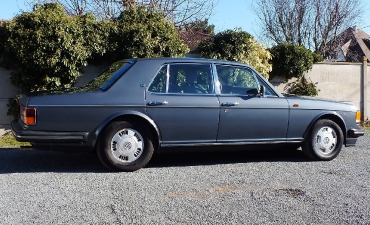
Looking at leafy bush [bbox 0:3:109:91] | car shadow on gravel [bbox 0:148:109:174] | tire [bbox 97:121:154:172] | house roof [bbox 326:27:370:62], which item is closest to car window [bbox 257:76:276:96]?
tire [bbox 97:121:154:172]

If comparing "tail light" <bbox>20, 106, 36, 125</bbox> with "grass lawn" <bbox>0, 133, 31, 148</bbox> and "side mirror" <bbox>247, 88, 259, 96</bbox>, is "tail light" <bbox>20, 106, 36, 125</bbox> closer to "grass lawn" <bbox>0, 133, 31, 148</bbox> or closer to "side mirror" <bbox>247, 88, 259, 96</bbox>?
"grass lawn" <bbox>0, 133, 31, 148</bbox>

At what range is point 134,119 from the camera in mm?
6266

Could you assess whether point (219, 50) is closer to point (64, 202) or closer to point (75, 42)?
point (75, 42)

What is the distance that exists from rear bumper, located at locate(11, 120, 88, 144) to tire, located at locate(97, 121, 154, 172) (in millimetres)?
285

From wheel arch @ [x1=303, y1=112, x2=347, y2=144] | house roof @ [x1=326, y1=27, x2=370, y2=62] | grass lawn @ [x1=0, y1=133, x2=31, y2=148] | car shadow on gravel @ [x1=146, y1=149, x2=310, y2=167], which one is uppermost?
house roof @ [x1=326, y1=27, x2=370, y2=62]

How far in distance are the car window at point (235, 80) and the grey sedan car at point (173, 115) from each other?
0.05ft

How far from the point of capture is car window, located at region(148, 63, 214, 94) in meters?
6.48

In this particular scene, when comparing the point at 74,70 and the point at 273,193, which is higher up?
the point at 74,70

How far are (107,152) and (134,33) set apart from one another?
13.2 ft

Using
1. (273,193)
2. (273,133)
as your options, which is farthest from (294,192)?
(273,133)

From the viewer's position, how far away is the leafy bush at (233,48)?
419 inches

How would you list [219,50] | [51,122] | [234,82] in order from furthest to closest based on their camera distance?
[219,50]
[234,82]
[51,122]

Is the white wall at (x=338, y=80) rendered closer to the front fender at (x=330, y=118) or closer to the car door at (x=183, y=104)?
the front fender at (x=330, y=118)

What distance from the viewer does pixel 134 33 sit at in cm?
955
